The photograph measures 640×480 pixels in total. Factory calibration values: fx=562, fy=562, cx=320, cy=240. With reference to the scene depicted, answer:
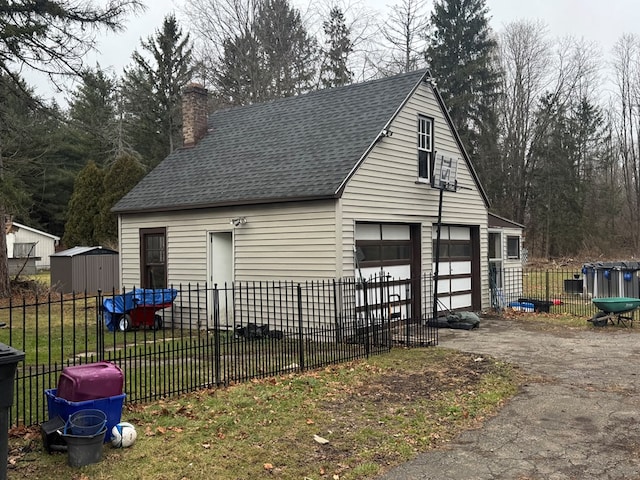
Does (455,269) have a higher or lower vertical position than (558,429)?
higher

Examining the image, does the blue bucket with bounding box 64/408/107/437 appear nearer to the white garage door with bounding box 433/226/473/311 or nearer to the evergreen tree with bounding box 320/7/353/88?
the white garage door with bounding box 433/226/473/311

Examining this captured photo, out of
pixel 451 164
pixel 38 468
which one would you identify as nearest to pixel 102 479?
pixel 38 468

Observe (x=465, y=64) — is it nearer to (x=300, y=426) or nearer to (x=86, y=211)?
(x=86, y=211)

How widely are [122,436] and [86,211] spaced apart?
3062 cm

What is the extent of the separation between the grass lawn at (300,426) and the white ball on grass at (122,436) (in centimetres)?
7

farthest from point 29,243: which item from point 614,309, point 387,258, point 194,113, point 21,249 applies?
point 614,309

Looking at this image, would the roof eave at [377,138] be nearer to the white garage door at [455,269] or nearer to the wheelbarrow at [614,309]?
the white garage door at [455,269]

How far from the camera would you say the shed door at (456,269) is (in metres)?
14.3

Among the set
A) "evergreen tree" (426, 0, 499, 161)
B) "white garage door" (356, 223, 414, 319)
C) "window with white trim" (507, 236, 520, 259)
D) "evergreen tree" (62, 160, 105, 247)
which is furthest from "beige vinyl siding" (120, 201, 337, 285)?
"evergreen tree" (426, 0, 499, 161)

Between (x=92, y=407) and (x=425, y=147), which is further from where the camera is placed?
(x=425, y=147)

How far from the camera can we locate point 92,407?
5.04 meters

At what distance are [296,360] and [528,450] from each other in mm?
4297

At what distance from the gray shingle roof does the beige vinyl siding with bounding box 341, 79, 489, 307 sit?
0.44 meters

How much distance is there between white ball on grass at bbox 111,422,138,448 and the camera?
16.5ft
